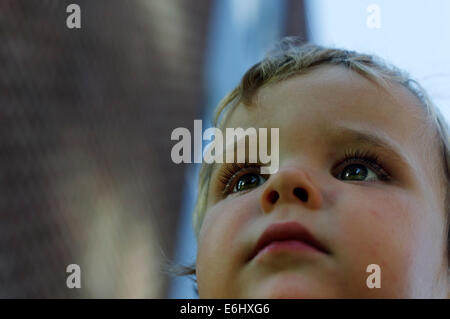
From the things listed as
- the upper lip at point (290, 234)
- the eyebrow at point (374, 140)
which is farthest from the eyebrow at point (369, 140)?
the upper lip at point (290, 234)

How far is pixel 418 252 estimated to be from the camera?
430mm

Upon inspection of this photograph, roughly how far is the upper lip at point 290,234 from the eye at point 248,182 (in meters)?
0.12

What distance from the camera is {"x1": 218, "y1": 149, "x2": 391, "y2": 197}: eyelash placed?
0.45 meters

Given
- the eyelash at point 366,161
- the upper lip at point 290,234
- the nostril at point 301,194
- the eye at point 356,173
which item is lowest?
the upper lip at point 290,234

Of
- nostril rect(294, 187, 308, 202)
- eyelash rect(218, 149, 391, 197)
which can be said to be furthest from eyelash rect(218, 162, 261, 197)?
nostril rect(294, 187, 308, 202)

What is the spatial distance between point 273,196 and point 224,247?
7 centimetres

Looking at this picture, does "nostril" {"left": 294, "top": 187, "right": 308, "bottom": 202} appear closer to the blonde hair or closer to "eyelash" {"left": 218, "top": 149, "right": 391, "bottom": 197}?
"eyelash" {"left": 218, "top": 149, "right": 391, "bottom": 197}

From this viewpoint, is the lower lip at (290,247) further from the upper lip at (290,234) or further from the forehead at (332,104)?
the forehead at (332,104)

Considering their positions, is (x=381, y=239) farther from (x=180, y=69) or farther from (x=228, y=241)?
(x=180, y=69)

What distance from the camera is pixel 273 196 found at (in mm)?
415

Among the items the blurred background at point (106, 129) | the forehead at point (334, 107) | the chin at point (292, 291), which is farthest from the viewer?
the blurred background at point (106, 129)

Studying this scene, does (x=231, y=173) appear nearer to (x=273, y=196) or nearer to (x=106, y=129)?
(x=273, y=196)

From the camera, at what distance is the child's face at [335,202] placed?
1.25ft
